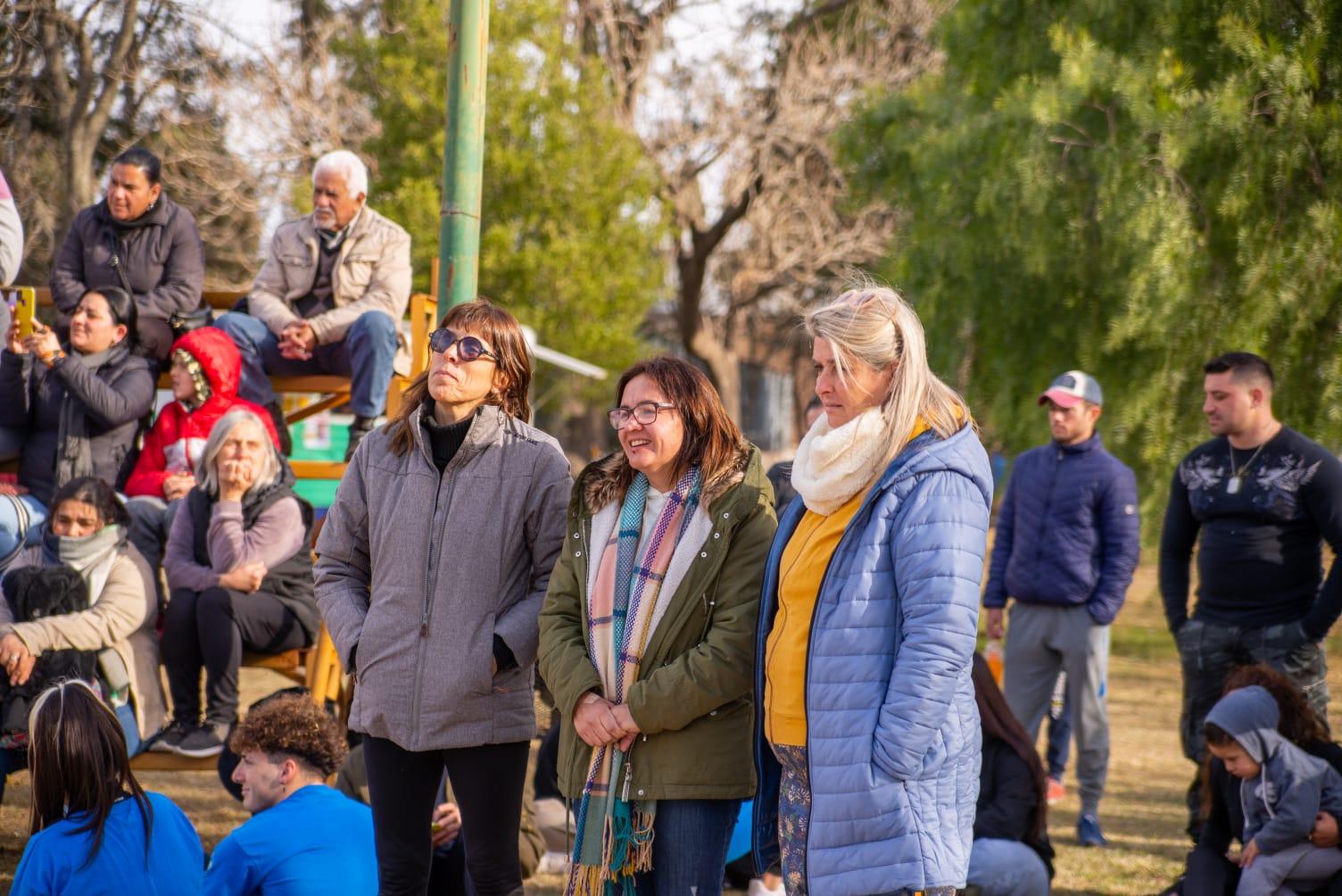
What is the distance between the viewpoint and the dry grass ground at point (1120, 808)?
5766mm

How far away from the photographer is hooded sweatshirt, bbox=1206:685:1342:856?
4629 mm

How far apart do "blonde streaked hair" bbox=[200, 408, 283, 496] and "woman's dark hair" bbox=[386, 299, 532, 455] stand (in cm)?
168

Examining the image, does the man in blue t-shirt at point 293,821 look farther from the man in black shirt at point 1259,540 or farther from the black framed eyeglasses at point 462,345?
the man in black shirt at point 1259,540

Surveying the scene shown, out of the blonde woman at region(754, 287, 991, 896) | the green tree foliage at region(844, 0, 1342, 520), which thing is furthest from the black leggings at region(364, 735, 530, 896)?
the green tree foliage at region(844, 0, 1342, 520)

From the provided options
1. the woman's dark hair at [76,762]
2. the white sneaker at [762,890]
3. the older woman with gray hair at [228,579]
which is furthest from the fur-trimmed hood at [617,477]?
the white sneaker at [762,890]

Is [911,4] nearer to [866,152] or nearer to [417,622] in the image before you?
[866,152]

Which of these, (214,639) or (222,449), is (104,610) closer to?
(214,639)

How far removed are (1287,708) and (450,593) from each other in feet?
10.1

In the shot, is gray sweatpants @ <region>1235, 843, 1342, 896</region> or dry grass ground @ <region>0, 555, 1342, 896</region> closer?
gray sweatpants @ <region>1235, 843, 1342, 896</region>

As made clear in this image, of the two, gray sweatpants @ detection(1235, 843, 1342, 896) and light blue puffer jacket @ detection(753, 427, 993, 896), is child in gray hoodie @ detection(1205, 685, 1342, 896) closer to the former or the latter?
gray sweatpants @ detection(1235, 843, 1342, 896)

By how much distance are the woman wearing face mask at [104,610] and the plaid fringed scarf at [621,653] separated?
2421 millimetres

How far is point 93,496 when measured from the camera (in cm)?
512

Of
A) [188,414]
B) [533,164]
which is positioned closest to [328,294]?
[188,414]

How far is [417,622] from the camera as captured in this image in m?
3.56
